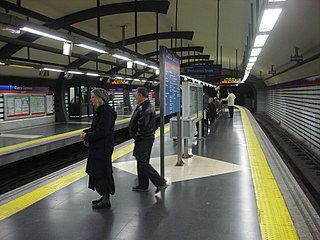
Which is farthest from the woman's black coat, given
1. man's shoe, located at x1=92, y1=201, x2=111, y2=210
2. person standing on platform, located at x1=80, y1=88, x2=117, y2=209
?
man's shoe, located at x1=92, y1=201, x2=111, y2=210

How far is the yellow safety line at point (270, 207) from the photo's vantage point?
3.25m

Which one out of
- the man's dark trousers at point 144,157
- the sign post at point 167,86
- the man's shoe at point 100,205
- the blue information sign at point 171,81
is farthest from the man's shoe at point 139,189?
the blue information sign at point 171,81

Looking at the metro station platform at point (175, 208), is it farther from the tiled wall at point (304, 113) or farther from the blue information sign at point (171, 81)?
the tiled wall at point (304, 113)

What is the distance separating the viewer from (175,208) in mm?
3998

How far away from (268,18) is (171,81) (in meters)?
1.70

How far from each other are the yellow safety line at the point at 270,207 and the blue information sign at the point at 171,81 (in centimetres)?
176

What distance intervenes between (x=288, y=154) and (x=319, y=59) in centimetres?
435

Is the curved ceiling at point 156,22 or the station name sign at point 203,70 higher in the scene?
the curved ceiling at point 156,22

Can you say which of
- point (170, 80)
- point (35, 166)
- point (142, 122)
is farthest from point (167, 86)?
point (35, 166)

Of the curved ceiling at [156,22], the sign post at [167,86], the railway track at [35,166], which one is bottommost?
the railway track at [35,166]

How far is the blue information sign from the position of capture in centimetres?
482

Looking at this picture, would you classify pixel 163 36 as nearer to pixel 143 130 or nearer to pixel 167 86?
pixel 167 86

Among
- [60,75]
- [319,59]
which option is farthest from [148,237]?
[60,75]

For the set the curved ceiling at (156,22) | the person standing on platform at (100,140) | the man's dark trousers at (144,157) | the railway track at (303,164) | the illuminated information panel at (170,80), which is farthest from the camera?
the railway track at (303,164)
